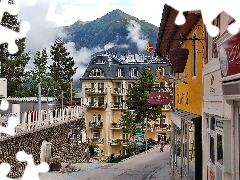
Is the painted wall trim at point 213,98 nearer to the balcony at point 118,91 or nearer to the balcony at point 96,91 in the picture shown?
the balcony at point 118,91

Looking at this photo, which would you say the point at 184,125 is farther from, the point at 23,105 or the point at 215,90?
the point at 23,105

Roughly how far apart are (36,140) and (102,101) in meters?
37.6

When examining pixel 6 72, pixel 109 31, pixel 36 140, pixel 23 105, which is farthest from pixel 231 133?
pixel 109 31

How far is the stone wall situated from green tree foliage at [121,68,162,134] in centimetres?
1032

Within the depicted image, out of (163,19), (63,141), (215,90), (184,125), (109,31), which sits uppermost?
(109,31)

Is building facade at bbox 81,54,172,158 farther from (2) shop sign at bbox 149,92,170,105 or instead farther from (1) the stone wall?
(2) shop sign at bbox 149,92,170,105

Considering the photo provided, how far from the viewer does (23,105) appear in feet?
118

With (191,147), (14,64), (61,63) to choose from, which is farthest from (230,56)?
(61,63)

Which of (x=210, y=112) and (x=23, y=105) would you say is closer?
(x=210, y=112)

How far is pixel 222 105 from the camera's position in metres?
7.43

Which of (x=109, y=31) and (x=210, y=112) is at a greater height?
(x=109, y=31)

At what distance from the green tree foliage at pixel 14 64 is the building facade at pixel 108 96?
12.4 metres

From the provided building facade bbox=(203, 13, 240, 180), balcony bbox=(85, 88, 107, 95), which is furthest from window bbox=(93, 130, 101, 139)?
building facade bbox=(203, 13, 240, 180)

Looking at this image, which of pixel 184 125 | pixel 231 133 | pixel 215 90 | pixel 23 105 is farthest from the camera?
pixel 23 105
